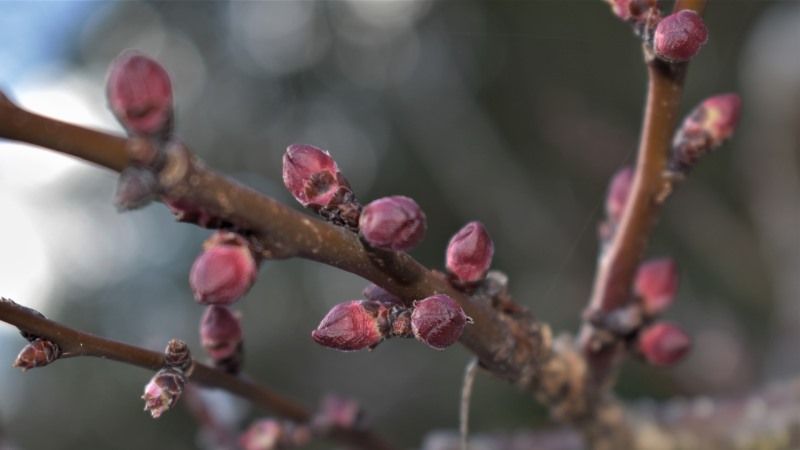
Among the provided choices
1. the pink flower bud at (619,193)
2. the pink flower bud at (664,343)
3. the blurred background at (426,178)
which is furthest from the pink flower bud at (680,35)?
the blurred background at (426,178)

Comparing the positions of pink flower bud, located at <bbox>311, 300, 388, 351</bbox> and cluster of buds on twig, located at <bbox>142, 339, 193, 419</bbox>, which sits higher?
pink flower bud, located at <bbox>311, 300, 388, 351</bbox>

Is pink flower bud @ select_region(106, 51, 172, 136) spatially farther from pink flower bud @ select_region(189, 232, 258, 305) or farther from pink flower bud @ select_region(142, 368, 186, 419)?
→ pink flower bud @ select_region(142, 368, 186, 419)

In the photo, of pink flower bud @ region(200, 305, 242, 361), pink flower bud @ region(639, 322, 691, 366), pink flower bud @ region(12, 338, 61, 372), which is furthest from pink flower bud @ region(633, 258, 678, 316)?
pink flower bud @ region(12, 338, 61, 372)

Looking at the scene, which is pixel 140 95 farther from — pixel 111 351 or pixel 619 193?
pixel 619 193

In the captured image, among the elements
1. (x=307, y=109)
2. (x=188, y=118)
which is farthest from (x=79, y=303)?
(x=307, y=109)

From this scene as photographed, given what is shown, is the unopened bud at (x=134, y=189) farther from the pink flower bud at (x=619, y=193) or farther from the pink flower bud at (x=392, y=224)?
the pink flower bud at (x=619, y=193)

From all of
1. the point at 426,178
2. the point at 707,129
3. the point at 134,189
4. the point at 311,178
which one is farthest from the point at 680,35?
the point at 426,178
